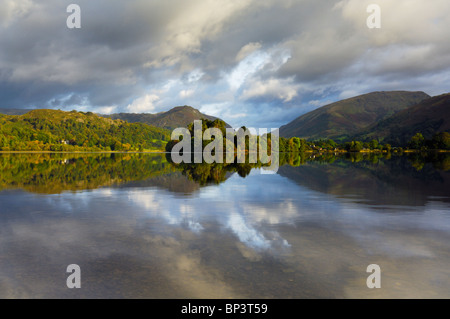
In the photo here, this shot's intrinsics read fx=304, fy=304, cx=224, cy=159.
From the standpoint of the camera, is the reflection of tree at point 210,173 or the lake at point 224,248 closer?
the lake at point 224,248

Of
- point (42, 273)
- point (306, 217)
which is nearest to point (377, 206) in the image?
point (306, 217)

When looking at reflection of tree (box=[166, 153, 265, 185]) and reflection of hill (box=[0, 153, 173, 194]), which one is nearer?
reflection of hill (box=[0, 153, 173, 194])

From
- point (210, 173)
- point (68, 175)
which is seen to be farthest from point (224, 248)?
point (68, 175)

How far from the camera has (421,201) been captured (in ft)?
78.8

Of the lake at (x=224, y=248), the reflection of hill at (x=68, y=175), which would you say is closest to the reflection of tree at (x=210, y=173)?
the reflection of hill at (x=68, y=175)

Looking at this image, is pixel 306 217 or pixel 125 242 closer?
pixel 125 242

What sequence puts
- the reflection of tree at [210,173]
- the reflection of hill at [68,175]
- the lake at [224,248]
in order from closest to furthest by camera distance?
the lake at [224,248], the reflection of hill at [68,175], the reflection of tree at [210,173]

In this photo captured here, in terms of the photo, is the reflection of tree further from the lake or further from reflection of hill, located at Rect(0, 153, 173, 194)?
the lake

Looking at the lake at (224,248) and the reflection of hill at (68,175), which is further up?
the reflection of hill at (68,175)

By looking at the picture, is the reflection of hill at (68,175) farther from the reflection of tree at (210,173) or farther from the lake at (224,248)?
the lake at (224,248)

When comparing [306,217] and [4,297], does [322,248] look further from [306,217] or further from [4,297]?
[4,297]

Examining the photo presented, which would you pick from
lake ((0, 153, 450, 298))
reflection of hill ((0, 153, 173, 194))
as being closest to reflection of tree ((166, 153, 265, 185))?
reflection of hill ((0, 153, 173, 194))
